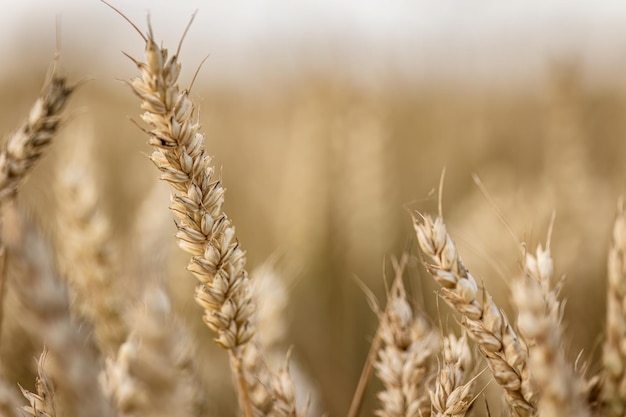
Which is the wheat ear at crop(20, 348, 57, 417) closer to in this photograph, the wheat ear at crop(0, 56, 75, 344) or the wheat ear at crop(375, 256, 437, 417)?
the wheat ear at crop(0, 56, 75, 344)

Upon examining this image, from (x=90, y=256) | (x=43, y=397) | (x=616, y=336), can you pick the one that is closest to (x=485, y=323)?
(x=616, y=336)

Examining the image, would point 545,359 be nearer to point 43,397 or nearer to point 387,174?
point 43,397

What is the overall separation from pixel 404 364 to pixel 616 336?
28cm

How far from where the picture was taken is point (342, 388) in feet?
6.38

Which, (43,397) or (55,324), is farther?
(43,397)

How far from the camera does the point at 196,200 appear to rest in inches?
26.0

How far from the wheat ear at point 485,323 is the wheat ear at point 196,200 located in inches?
8.9

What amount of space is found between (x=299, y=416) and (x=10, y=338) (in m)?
0.97

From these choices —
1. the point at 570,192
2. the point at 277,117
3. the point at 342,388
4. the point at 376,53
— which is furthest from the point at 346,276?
the point at 277,117

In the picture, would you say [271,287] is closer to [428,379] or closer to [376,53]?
[428,379]

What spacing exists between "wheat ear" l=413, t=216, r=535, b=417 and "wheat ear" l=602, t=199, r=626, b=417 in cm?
14

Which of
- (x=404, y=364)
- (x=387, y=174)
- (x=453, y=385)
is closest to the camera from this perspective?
(x=453, y=385)

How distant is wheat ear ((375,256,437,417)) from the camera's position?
0.83 m

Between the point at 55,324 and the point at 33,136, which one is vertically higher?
the point at 33,136
